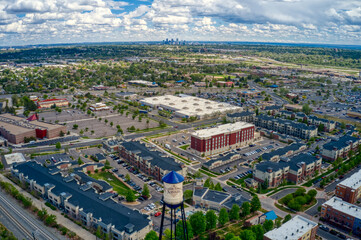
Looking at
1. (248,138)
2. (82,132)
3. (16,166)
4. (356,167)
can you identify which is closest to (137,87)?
(82,132)

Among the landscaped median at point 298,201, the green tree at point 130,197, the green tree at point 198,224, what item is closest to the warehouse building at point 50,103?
the green tree at point 130,197

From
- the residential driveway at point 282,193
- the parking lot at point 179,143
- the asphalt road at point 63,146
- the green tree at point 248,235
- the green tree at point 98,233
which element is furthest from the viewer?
the asphalt road at point 63,146

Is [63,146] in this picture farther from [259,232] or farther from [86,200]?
[259,232]

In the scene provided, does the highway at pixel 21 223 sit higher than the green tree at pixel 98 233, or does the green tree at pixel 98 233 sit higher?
the green tree at pixel 98 233

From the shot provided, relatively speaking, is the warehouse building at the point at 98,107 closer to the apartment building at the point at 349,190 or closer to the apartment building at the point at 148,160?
the apartment building at the point at 148,160

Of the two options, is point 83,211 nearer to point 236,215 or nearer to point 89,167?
point 89,167

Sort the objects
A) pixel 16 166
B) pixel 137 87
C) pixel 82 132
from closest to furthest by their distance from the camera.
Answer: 1. pixel 16 166
2. pixel 82 132
3. pixel 137 87
